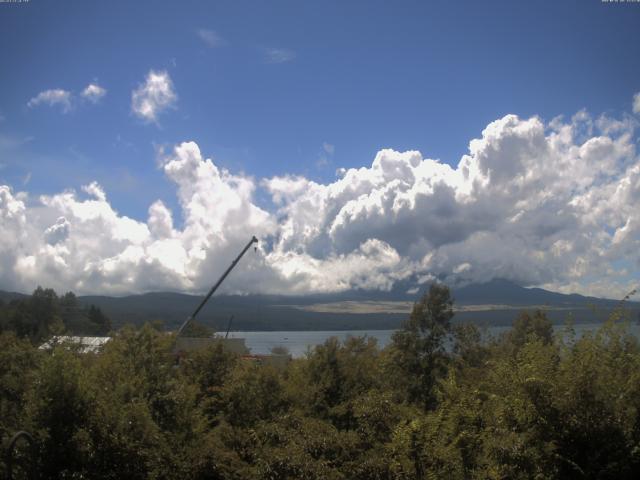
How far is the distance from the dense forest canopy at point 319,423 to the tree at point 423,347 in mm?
10343

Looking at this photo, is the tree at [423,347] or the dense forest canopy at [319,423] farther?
the tree at [423,347]

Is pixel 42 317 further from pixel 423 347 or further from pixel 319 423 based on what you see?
pixel 319 423

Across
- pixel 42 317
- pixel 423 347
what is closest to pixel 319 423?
pixel 423 347

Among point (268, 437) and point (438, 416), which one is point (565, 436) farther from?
point (268, 437)

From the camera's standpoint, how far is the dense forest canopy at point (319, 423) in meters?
11.0

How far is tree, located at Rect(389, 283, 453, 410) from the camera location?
31.0 metres

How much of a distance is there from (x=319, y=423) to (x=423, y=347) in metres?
17.0

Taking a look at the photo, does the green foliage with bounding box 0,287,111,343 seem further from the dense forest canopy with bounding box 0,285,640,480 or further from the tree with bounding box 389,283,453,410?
the dense forest canopy with bounding box 0,285,640,480

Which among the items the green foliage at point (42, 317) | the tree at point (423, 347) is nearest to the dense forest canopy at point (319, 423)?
the tree at point (423, 347)

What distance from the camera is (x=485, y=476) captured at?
442 inches

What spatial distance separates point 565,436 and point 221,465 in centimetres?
819

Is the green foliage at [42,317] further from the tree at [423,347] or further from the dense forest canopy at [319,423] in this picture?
the dense forest canopy at [319,423]

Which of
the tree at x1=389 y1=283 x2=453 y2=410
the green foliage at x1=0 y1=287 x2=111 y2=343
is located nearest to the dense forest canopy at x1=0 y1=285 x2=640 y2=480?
the tree at x1=389 y1=283 x2=453 y2=410

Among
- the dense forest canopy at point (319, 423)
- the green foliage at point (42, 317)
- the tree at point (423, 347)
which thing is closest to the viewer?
the dense forest canopy at point (319, 423)
